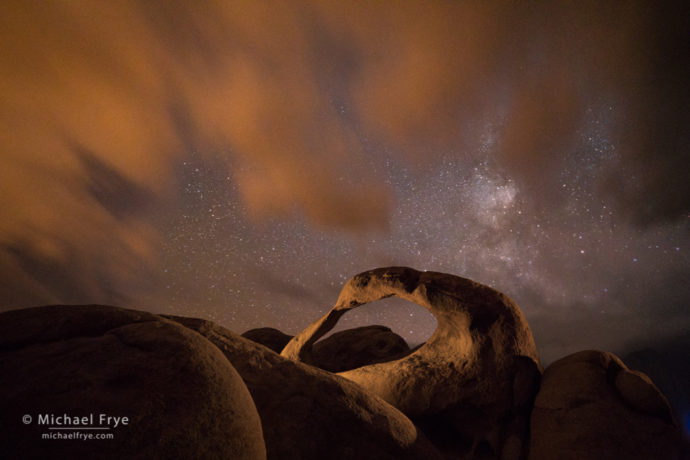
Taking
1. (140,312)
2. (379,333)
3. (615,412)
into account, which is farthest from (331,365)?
(140,312)

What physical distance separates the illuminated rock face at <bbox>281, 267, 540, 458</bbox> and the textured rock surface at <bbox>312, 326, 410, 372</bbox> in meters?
5.01

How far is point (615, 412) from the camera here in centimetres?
471

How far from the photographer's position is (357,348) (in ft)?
40.4

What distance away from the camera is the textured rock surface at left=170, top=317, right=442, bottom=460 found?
3.39 metres

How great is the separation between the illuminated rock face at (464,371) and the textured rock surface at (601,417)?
47cm

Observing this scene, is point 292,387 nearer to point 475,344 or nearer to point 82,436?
point 82,436

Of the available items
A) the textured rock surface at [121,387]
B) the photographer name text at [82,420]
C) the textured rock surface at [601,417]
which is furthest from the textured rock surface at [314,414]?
the textured rock surface at [601,417]

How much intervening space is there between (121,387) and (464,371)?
5961 millimetres

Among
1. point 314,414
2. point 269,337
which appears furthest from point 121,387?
point 269,337

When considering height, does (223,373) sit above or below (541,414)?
below

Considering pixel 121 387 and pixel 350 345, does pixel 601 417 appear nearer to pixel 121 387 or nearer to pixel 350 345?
pixel 121 387

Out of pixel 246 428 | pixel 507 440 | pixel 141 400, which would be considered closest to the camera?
pixel 141 400

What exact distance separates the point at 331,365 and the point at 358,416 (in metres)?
8.74

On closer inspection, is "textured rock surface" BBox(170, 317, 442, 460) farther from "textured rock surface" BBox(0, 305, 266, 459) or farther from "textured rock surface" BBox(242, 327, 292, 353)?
"textured rock surface" BBox(242, 327, 292, 353)
